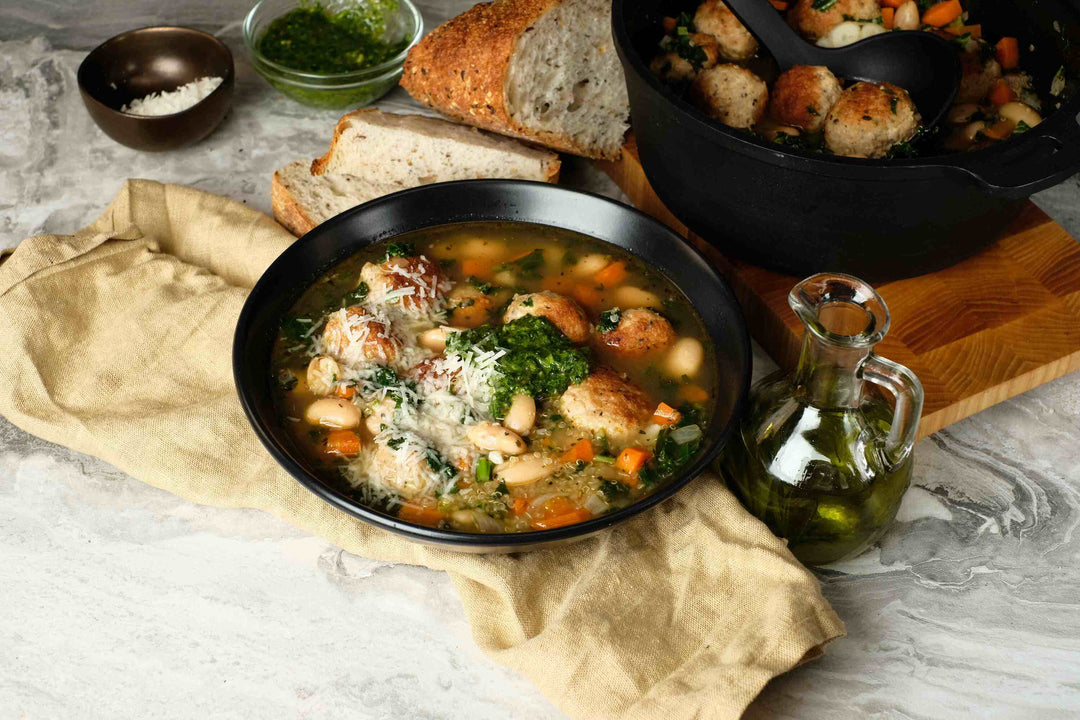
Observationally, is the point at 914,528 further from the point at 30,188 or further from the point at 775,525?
the point at 30,188

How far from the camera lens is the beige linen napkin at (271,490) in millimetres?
2381

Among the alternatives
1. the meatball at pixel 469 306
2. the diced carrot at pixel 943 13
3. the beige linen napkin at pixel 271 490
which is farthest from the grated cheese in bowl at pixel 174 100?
the diced carrot at pixel 943 13

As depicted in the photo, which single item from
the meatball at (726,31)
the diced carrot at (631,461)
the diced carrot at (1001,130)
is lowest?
the diced carrot at (631,461)

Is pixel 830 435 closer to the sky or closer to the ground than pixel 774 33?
closer to the ground

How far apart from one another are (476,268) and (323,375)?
61cm

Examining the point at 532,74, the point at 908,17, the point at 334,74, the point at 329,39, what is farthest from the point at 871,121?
the point at 329,39

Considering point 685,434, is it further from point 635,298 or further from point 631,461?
point 635,298

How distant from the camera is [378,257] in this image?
10.2 feet

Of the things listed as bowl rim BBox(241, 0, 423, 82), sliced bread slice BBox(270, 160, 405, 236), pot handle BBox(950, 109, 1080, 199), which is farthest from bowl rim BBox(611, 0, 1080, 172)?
bowl rim BBox(241, 0, 423, 82)

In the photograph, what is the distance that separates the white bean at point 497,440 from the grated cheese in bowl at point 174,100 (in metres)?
2.02

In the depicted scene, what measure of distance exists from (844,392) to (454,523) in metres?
0.93

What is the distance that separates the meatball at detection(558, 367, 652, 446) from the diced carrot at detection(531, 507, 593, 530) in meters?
0.23

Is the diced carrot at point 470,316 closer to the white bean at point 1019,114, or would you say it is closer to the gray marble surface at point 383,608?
the gray marble surface at point 383,608

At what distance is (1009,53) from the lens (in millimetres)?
3230
